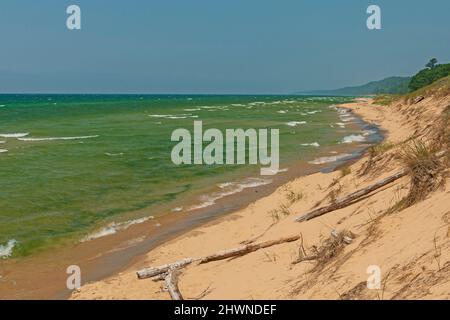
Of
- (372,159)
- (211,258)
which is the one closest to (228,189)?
(372,159)

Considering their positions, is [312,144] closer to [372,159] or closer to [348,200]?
[372,159]

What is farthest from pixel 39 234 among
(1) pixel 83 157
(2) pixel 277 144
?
(2) pixel 277 144

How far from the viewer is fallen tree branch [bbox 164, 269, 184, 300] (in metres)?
7.65

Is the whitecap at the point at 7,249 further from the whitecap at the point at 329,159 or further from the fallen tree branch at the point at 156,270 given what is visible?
the whitecap at the point at 329,159

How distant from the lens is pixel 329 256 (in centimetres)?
734

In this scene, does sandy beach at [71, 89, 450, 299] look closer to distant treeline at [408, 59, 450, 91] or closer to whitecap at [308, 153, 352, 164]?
whitecap at [308, 153, 352, 164]

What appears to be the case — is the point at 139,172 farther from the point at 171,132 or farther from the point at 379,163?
the point at 171,132

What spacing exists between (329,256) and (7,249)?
876cm

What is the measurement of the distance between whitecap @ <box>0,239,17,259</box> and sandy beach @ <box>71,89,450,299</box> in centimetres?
339

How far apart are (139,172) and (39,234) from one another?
9332 millimetres

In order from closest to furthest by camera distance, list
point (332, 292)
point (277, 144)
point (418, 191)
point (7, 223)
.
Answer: point (332, 292) < point (418, 191) < point (7, 223) < point (277, 144)

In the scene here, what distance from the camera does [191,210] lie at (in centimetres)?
1536

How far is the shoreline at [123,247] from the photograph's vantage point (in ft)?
32.9

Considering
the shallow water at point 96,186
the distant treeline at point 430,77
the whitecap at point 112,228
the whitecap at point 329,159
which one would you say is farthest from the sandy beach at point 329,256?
the distant treeline at point 430,77
